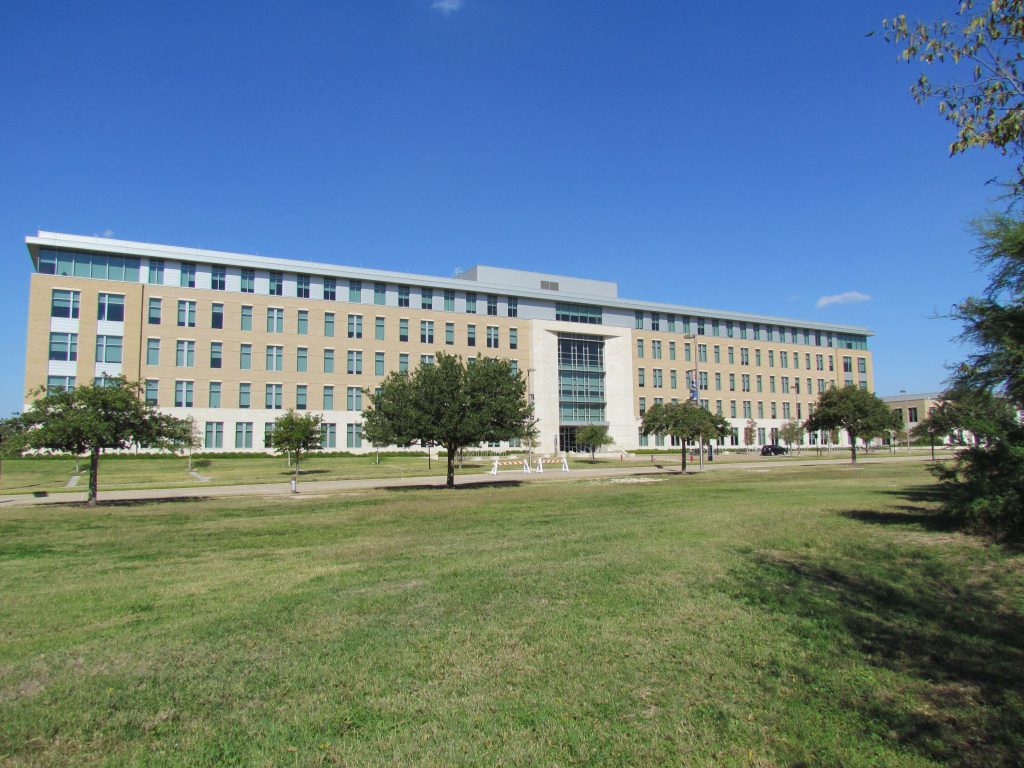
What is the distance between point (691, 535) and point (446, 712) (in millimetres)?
8599

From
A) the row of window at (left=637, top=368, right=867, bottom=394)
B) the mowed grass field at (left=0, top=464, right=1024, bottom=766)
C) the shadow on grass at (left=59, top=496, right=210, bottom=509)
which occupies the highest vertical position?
the row of window at (left=637, top=368, right=867, bottom=394)

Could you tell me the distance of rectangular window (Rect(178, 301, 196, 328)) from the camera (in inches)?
2591

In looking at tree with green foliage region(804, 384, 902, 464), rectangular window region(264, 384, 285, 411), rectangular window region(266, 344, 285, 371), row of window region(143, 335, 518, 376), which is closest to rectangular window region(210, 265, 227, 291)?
row of window region(143, 335, 518, 376)

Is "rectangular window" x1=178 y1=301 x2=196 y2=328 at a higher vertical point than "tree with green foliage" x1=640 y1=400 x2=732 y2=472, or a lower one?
higher

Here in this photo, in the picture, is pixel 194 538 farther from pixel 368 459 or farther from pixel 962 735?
pixel 368 459

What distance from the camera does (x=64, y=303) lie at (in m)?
61.2

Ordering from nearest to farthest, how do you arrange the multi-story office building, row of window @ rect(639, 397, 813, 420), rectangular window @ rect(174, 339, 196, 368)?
the multi-story office building, rectangular window @ rect(174, 339, 196, 368), row of window @ rect(639, 397, 813, 420)

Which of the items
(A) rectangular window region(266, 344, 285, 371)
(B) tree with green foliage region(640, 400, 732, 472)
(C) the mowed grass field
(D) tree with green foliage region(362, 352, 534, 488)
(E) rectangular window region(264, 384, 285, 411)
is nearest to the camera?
(C) the mowed grass field

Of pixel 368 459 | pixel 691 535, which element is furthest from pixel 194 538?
pixel 368 459

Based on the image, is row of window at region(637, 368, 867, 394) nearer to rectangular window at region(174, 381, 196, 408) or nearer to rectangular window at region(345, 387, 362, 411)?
rectangular window at region(345, 387, 362, 411)

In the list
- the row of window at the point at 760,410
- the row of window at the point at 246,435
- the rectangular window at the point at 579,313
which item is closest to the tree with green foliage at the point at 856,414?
the rectangular window at the point at 579,313

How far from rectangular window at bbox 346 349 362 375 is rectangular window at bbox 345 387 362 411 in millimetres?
1974

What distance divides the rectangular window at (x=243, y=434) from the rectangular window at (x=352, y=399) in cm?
1041

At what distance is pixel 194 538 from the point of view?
14.4 meters
